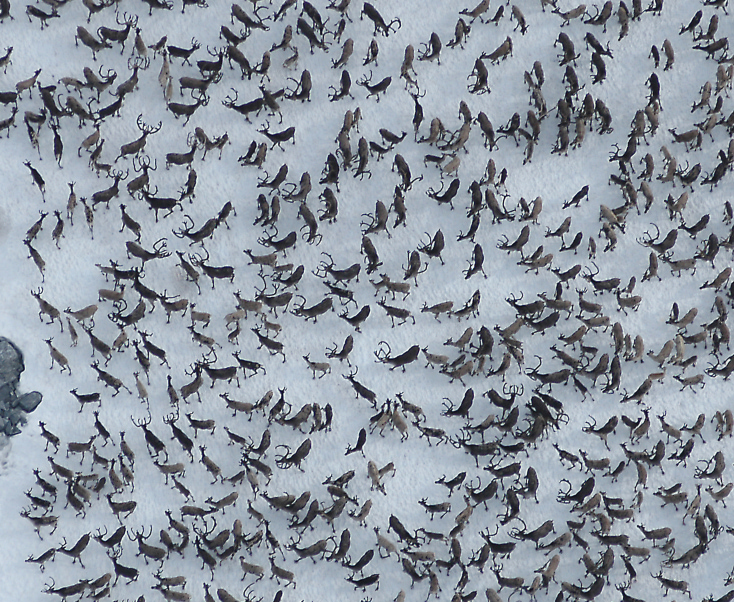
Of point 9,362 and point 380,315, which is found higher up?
point 9,362

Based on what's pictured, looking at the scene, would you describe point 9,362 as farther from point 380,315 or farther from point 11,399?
point 380,315

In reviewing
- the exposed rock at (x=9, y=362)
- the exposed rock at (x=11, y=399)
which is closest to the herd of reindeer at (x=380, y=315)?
the exposed rock at (x=11, y=399)

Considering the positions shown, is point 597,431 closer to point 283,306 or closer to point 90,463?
point 283,306

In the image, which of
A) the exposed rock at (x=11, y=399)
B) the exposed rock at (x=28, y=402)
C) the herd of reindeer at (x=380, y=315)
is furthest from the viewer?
the exposed rock at (x=28, y=402)

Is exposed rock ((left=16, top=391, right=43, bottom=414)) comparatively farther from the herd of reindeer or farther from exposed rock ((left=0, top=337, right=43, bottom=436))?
the herd of reindeer

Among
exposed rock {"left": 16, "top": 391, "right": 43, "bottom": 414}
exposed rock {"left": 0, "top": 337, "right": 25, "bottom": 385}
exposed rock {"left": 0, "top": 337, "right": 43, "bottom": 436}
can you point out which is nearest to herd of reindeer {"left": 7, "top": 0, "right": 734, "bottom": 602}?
exposed rock {"left": 16, "top": 391, "right": 43, "bottom": 414}

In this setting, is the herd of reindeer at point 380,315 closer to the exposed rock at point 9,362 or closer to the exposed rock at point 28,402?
the exposed rock at point 28,402

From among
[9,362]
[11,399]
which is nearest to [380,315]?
[9,362]

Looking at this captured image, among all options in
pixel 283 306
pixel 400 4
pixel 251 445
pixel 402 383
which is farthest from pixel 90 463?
pixel 400 4
